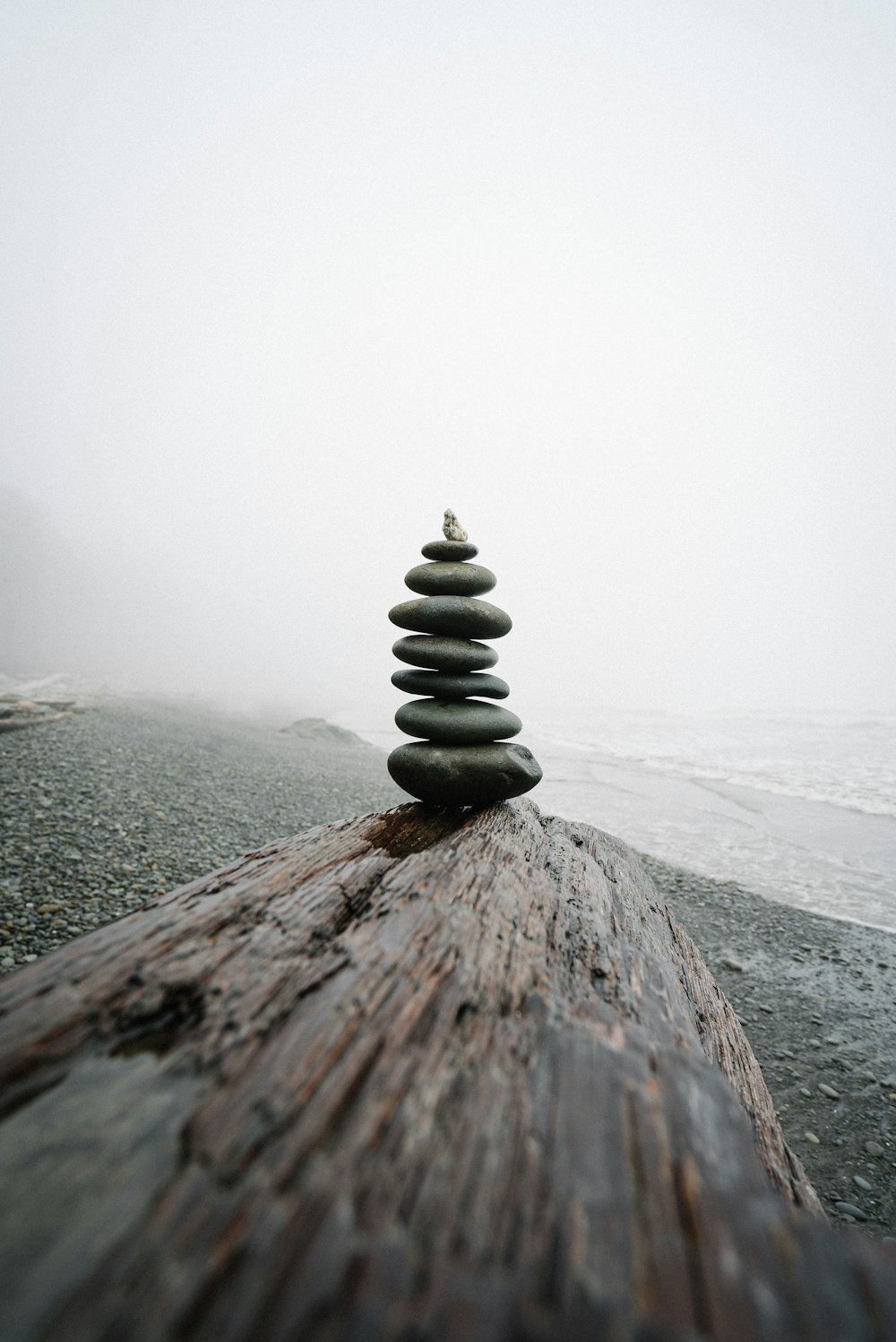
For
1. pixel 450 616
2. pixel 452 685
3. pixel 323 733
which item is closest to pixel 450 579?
pixel 450 616

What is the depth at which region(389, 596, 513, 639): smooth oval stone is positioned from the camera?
146 inches

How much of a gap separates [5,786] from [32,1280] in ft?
25.2

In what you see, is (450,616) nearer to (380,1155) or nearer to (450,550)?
(450,550)

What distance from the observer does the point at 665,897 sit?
23.6 ft

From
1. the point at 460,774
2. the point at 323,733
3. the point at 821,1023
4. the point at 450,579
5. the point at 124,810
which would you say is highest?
the point at 450,579

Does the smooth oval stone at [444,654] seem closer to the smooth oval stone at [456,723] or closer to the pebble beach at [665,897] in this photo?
the smooth oval stone at [456,723]

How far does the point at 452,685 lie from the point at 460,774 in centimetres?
66

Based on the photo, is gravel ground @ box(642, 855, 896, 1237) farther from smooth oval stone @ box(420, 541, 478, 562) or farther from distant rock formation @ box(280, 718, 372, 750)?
distant rock formation @ box(280, 718, 372, 750)

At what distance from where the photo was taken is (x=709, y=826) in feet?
37.0

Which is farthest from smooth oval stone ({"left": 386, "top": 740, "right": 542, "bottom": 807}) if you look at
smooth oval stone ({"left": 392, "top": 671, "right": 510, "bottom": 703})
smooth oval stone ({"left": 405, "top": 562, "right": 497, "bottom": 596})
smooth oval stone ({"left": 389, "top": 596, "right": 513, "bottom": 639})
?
smooth oval stone ({"left": 405, "top": 562, "right": 497, "bottom": 596})

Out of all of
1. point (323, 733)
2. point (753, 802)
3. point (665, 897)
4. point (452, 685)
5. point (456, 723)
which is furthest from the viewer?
point (323, 733)

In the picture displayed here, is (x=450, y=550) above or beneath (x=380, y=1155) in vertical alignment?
above

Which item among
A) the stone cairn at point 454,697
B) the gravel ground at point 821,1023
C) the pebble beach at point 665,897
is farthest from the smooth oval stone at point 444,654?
the gravel ground at point 821,1023

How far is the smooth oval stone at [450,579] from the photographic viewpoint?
375cm
